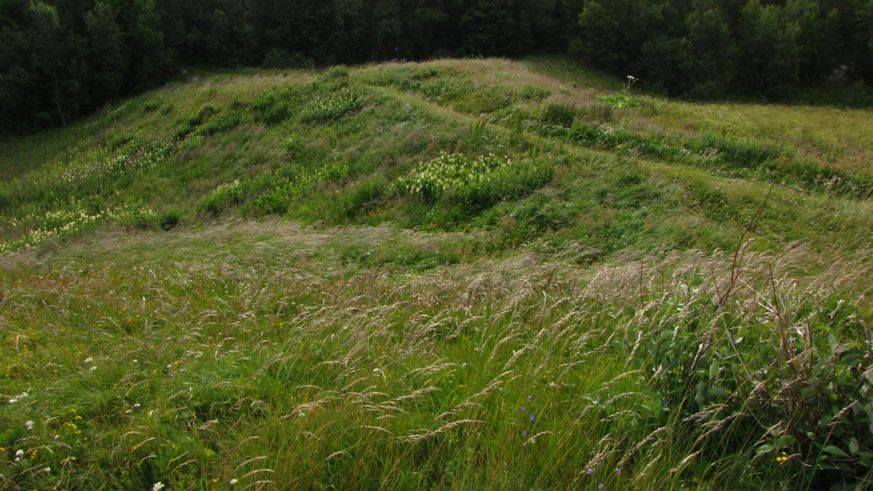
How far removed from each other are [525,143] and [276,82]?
16.1 m

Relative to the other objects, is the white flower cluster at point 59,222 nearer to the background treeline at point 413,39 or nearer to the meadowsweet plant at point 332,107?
the meadowsweet plant at point 332,107

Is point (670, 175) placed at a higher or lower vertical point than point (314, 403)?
lower

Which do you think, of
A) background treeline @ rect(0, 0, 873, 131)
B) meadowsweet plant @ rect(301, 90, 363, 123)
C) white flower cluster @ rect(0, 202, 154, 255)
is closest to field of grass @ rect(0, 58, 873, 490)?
white flower cluster @ rect(0, 202, 154, 255)

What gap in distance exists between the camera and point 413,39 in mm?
51562

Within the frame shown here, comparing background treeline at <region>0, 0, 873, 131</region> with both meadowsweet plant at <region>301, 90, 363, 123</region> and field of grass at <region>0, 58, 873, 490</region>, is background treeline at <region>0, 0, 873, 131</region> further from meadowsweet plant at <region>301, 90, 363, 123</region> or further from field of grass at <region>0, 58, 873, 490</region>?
field of grass at <region>0, 58, 873, 490</region>

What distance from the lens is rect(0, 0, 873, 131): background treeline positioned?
131 feet

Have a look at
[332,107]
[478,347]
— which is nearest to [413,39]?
[332,107]

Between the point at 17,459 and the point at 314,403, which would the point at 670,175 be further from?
the point at 17,459

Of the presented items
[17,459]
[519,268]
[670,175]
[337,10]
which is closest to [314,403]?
[17,459]

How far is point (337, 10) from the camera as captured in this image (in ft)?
158

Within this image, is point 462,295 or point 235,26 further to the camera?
point 235,26

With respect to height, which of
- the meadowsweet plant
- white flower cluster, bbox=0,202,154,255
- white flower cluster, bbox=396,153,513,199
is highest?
the meadowsweet plant

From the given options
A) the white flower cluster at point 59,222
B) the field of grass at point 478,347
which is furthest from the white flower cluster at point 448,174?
the white flower cluster at point 59,222

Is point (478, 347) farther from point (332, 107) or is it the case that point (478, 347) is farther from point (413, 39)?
point (413, 39)
